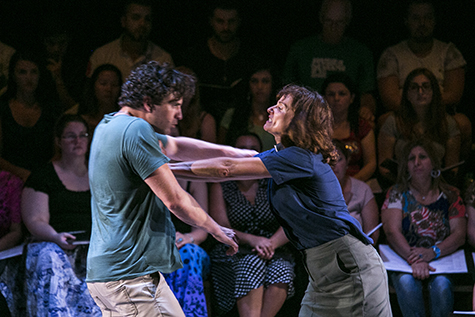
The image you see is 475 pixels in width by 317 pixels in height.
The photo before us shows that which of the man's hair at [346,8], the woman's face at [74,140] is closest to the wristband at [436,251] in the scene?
the man's hair at [346,8]

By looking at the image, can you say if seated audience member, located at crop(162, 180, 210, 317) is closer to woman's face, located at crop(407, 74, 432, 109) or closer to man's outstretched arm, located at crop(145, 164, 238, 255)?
man's outstretched arm, located at crop(145, 164, 238, 255)

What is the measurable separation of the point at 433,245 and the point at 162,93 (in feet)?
9.11

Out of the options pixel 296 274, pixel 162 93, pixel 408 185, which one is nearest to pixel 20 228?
pixel 296 274

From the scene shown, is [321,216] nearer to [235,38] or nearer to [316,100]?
[316,100]

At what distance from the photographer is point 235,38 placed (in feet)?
17.7

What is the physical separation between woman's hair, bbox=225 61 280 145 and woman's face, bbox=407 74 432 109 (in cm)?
126

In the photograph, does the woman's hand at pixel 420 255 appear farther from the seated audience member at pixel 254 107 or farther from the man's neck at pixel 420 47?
the man's neck at pixel 420 47

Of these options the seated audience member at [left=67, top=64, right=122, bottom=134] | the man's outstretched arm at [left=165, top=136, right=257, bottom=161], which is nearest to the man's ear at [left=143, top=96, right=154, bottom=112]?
the man's outstretched arm at [left=165, top=136, right=257, bottom=161]

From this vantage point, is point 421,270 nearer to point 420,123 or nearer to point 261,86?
point 420,123

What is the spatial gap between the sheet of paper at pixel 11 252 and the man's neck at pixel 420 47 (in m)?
3.97

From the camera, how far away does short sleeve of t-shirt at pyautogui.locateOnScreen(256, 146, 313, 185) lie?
7.64ft

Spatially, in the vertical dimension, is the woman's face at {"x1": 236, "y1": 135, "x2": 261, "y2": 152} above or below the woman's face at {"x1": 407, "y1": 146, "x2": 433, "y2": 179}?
→ above

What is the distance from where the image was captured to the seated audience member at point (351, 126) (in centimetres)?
486

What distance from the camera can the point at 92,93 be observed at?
4.98m
